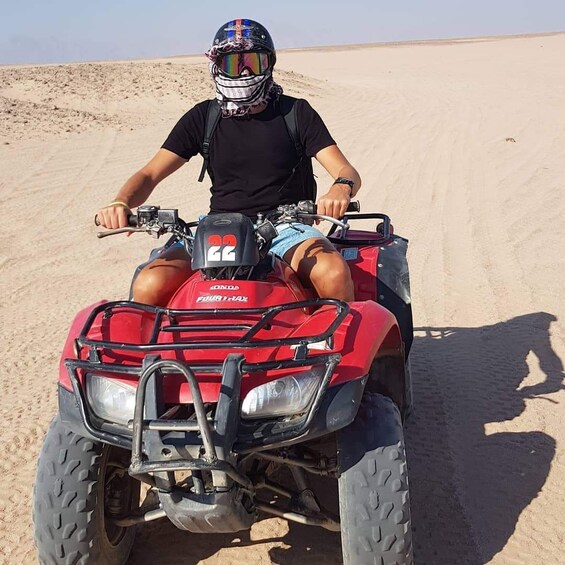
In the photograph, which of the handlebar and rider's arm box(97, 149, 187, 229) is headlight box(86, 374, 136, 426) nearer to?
the handlebar

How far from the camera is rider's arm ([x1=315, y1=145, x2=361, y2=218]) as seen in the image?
375 centimetres

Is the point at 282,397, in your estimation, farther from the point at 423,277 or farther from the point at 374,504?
the point at 423,277

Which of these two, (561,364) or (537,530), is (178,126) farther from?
(561,364)

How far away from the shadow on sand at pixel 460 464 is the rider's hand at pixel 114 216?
1.46 meters

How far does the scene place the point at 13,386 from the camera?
18.6 ft

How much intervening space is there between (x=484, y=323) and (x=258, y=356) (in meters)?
4.17

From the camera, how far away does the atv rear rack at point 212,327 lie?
9.63ft

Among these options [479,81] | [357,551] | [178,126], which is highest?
[178,126]

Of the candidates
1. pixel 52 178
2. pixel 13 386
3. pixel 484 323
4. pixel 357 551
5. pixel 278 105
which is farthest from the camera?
pixel 52 178

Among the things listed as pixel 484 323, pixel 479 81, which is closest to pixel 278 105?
pixel 484 323

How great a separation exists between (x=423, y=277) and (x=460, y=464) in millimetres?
4064

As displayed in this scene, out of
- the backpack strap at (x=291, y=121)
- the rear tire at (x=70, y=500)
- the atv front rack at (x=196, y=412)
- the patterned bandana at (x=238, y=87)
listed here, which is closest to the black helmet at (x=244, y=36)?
the patterned bandana at (x=238, y=87)

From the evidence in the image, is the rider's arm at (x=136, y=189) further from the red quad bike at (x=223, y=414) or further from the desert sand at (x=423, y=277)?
the desert sand at (x=423, y=277)

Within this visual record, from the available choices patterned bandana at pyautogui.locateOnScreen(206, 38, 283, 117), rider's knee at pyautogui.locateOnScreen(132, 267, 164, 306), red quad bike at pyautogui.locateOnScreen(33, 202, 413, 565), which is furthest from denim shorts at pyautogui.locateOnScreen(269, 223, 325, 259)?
patterned bandana at pyautogui.locateOnScreen(206, 38, 283, 117)
